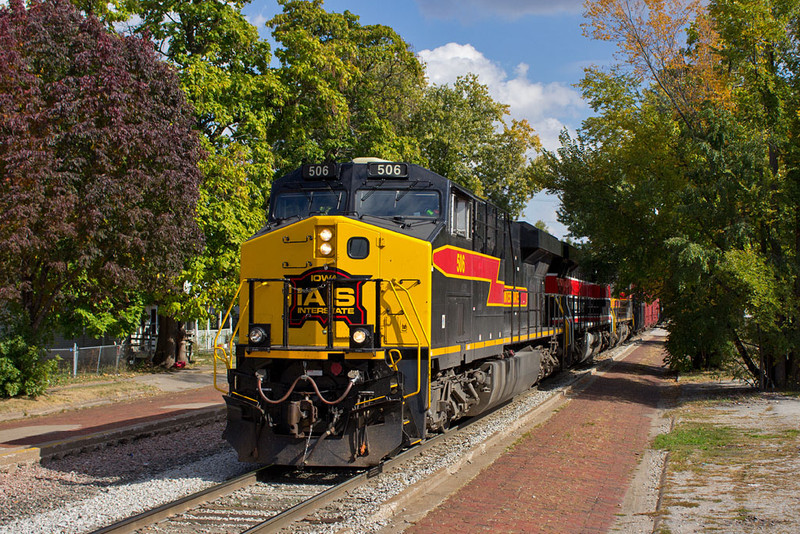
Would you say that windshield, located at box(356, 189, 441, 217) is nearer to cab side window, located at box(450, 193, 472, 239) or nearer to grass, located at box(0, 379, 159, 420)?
cab side window, located at box(450, 193, 472, 239)

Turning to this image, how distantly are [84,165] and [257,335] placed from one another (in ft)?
28.1

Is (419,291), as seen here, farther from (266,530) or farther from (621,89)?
(621,89)

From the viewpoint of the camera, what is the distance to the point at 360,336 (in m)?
8.32

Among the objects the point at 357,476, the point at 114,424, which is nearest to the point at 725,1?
the point at 357,476

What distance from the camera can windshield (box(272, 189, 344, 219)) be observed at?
9697 millimetres

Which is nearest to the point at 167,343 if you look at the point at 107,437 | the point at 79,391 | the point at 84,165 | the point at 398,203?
the point at 79,391

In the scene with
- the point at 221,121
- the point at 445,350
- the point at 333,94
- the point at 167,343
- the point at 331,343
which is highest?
the point at 333,94

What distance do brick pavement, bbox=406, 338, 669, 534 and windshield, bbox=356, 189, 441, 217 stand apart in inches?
142

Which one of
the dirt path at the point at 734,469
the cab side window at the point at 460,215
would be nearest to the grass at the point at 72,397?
the cab side window at the point at 460,215

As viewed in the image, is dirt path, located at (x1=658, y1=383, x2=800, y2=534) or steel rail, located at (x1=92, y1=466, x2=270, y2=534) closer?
steel rail, located at (x1=92, y1=466, x2=270, y2=534)

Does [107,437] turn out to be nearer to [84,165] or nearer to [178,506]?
[178,506]

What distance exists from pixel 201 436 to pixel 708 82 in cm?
1698

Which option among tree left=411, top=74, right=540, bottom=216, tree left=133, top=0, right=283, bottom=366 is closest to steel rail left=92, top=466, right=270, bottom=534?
tree left=133, top=0, right=283, bottom=366

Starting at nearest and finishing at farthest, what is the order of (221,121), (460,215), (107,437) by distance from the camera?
(460,215) → (107,437) → (221,121)
